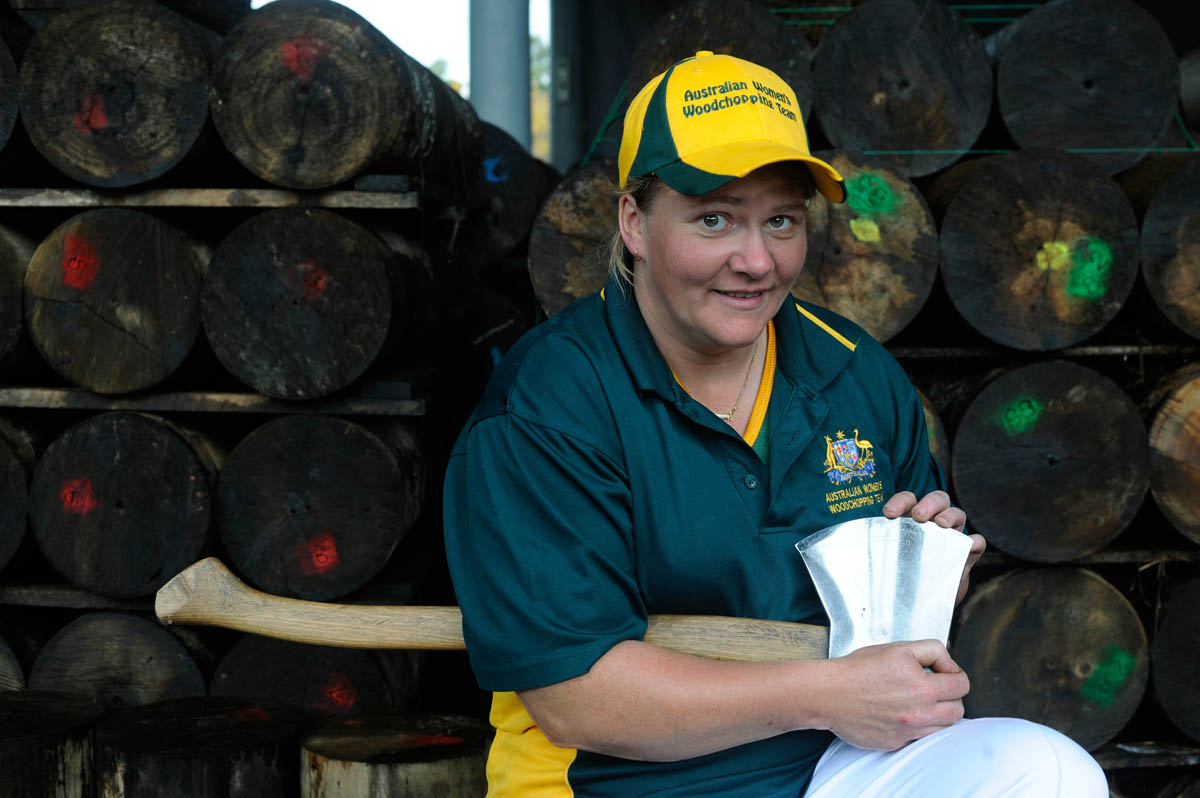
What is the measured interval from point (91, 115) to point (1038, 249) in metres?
2.66

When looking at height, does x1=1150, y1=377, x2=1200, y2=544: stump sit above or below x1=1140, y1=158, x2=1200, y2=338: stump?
below

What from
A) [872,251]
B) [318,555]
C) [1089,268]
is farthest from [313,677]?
[1089,268]

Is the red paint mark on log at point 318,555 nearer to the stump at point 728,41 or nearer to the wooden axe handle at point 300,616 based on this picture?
the wooden axe handle at point 300,616

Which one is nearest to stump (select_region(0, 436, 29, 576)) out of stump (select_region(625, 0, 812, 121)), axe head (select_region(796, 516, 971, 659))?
stump (select_region(625, 0, 812, 121))

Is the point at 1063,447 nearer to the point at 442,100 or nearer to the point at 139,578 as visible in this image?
the point at 442,100

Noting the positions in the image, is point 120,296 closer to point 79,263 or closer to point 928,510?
point 79,263

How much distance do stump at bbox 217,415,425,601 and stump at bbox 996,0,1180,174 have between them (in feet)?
7.20

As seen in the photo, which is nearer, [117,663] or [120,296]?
[120,296]

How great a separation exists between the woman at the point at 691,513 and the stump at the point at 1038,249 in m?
1.28

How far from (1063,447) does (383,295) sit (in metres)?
1.96

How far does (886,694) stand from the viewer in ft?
5.18

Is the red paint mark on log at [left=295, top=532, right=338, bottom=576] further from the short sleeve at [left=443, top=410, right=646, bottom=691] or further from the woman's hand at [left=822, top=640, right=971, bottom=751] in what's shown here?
the woman's hand at [left=822, top=640, right=971, bottom=751]

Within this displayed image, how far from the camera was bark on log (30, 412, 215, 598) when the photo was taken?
302 centimetres

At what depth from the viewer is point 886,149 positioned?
10.7ft
